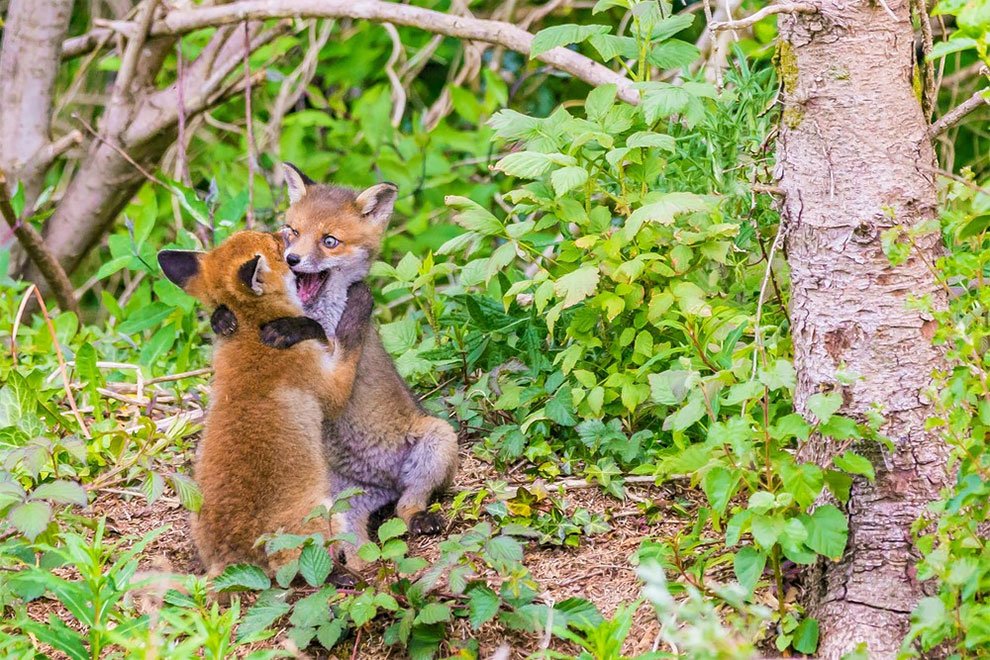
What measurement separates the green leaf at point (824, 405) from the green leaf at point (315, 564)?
172 centimetres

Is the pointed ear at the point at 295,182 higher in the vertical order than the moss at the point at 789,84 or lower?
lower

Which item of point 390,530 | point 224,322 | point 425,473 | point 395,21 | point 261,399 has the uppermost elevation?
point 395,21

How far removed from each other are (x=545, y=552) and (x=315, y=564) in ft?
3.44

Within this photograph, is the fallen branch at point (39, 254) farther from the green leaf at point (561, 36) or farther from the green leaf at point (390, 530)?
the green leaf at point (390, 530)

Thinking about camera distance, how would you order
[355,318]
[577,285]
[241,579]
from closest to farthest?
[241,579] < [577,285] < [355,318]

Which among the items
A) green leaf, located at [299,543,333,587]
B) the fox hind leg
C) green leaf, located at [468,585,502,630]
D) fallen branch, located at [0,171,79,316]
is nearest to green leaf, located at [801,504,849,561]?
green leaf, located at [468,585,502,630]

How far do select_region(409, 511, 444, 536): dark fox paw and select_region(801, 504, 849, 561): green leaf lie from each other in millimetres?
1707

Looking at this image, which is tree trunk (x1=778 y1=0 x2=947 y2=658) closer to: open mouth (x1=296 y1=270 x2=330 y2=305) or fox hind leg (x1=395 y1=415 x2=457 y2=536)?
fox hind leg (x1=395 y1=415 x2=457 y2=536)

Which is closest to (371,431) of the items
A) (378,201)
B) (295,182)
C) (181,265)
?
(181,265)

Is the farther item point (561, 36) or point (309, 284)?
point (309, 284)

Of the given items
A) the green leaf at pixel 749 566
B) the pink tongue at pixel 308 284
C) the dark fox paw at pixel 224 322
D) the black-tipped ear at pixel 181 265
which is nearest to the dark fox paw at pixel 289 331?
the dark fox paw at pixel 224 322

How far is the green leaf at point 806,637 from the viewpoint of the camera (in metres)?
3.66

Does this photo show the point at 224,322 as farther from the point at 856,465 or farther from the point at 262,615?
the point at 856,465

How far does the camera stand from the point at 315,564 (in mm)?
3934
